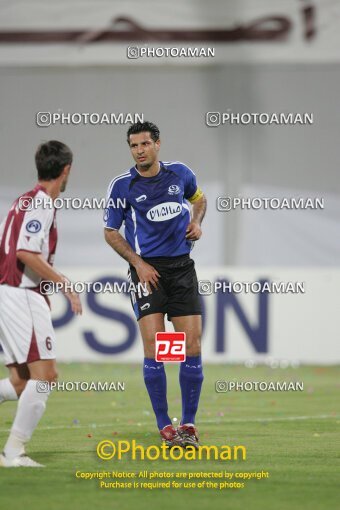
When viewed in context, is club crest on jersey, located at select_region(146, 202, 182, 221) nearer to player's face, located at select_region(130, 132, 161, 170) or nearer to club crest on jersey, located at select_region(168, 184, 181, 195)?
club crest on jersey, located at select_region(168, 184, 181, 195)

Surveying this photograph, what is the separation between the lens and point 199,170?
21.2 m

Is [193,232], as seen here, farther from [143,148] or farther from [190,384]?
[190,384]

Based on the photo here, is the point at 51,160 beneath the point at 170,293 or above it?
above

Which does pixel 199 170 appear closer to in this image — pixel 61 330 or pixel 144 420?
pixel 61 330

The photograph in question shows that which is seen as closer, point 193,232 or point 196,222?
point 193,232

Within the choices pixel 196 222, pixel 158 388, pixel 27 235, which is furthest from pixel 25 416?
pixel 196 222

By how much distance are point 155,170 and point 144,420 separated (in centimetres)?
284

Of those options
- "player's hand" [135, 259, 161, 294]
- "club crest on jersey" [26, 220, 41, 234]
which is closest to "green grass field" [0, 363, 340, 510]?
"player's hand" [135, 259, 161, 294]

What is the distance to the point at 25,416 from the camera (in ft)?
23.5

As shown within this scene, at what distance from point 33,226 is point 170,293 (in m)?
1.74

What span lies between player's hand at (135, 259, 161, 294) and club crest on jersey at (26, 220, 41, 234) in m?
1.43

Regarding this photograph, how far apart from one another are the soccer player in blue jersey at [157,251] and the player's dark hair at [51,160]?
1109mm

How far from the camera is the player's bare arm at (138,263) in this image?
8461 millimetres

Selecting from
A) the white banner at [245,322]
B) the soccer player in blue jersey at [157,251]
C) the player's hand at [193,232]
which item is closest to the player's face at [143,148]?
the soccer player in blue jersey at [157,251]
